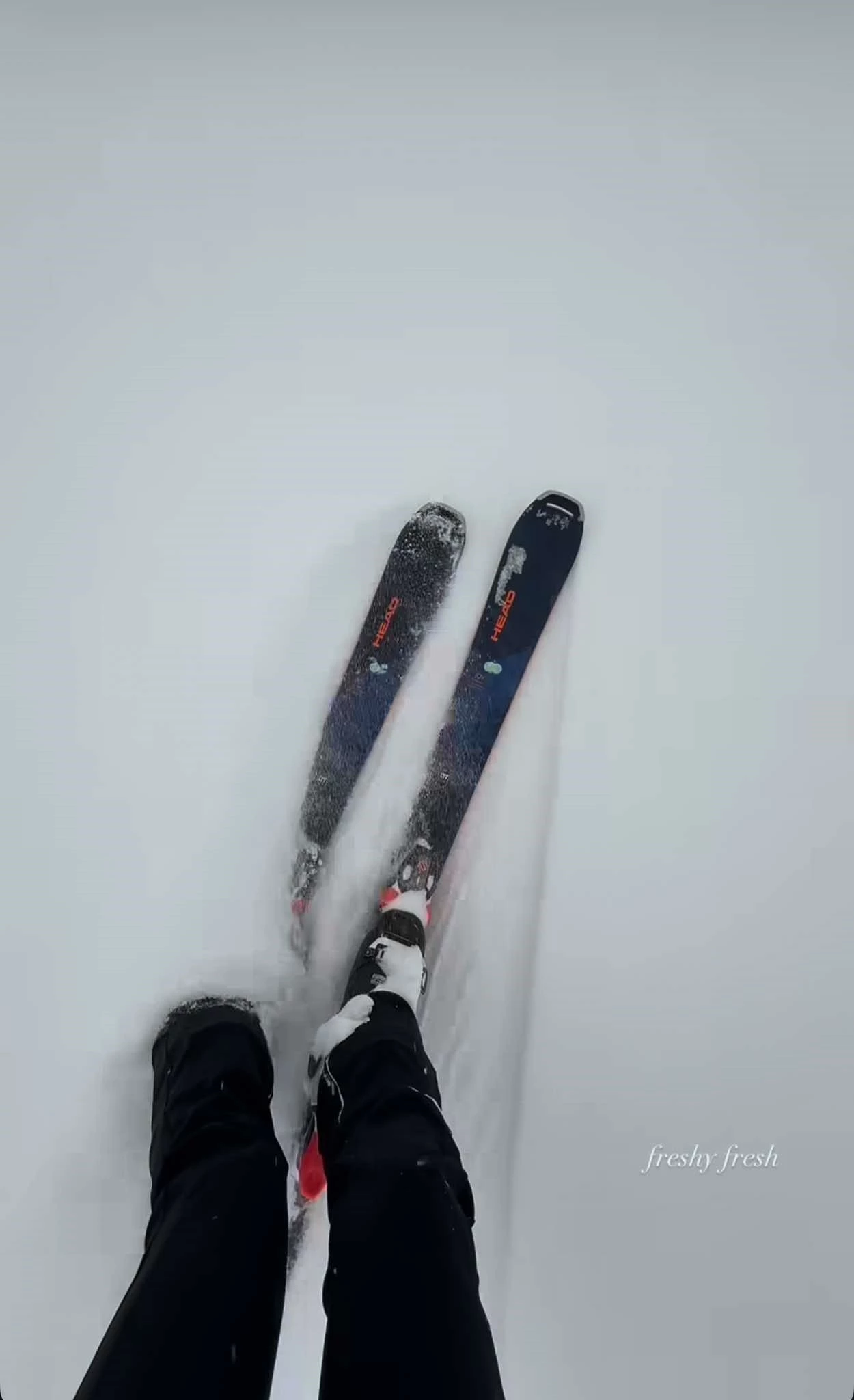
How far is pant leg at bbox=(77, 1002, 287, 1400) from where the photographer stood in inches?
24.2

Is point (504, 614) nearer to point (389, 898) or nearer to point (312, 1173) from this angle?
point (389, 898)

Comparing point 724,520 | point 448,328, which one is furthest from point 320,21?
point 724,520

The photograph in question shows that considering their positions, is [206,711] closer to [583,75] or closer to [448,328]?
[448,328]

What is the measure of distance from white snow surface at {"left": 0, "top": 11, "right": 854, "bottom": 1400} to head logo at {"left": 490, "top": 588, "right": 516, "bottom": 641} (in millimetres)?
58

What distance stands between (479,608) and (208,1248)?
814mm

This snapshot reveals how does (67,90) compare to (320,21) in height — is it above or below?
below

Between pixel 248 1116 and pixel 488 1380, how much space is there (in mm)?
353

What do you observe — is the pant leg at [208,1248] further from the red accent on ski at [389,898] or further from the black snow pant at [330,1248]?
→ the red accent on ski at [389,898]

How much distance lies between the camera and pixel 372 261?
1.16 meters

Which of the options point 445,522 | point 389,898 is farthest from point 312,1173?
point 445,522

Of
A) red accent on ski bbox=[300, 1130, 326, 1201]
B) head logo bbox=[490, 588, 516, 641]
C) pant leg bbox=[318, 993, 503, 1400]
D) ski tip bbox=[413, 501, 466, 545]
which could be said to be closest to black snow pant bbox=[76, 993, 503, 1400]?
pant leg bbox=[318, 993, 503, 1400]

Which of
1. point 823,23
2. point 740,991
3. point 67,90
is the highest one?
point 823,23

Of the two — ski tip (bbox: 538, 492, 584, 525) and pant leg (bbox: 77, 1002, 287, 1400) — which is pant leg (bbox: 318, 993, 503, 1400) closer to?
pant leg (bbox: 77, 1002, 287, 1400)

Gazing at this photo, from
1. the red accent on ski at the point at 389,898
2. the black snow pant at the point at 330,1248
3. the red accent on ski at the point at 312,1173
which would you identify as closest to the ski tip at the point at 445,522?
the red accent on ski at the point at 389,898
